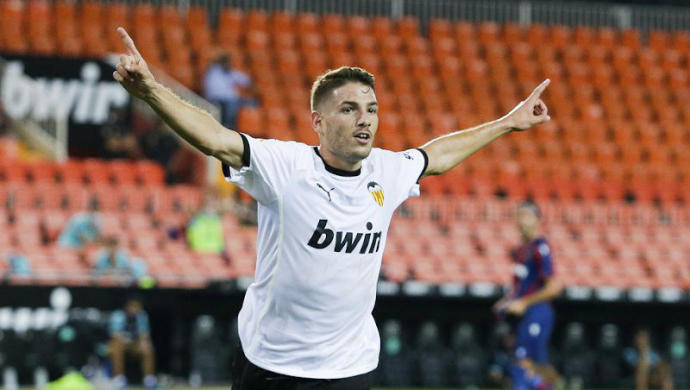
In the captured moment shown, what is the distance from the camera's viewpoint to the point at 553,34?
23703 mm

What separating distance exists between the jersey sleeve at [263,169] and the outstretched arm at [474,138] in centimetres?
89

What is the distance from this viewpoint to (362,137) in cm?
496

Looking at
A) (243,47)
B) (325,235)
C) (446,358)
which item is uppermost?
(243,47)

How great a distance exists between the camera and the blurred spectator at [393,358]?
14.5 metres

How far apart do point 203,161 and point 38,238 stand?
10.9 ft

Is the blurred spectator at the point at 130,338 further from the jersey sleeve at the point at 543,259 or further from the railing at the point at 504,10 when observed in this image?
the railing at the point at 504,10

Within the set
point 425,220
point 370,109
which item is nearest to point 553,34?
point 425,220

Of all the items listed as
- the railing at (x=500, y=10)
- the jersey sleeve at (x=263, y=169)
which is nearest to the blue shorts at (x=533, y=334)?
the jersey sleeve at (x=263, y=169)

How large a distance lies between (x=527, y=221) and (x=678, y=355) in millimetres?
5730

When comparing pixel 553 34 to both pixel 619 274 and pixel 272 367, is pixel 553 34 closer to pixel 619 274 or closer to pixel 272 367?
pixel 619 274

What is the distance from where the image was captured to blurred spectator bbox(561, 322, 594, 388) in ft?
49.8

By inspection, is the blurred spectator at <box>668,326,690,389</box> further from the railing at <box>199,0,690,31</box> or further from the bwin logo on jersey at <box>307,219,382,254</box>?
the bwin logo on jersey at <box>307,219,382,254</box>

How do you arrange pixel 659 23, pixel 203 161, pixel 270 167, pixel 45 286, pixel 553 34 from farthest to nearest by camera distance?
pixel 659 23 < pixel 553 34 < pixel 203 161 < pixel 45 286 < pixel 270 167

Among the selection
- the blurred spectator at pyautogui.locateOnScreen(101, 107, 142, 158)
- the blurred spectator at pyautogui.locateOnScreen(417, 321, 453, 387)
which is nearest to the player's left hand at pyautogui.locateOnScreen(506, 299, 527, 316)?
the blurred spectator at pyautogui.locateOnScreen(417, 321, 453, 387)
